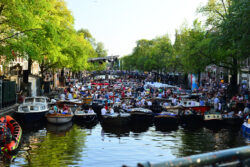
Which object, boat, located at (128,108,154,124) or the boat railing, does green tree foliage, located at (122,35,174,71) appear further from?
the boat railing

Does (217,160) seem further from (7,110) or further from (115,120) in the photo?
(7,110)

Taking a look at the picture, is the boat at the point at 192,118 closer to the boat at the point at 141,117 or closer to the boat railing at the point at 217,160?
the boat at the point at 141,117

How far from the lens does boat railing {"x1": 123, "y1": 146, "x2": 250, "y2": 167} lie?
474 cm

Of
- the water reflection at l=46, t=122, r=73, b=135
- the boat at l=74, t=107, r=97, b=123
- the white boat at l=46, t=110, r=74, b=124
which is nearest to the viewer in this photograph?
the water reflection at l=46, t=122, r=73, b=135

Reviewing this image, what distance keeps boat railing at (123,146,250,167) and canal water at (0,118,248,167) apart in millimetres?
12297

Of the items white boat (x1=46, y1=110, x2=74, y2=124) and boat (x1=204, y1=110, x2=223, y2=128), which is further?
white boat (x1=46, y1=110, x2=74, y2=124)

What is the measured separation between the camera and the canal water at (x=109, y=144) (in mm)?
18016

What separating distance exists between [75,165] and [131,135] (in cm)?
993

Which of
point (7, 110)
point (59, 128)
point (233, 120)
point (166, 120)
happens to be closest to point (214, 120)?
point (233, 120)

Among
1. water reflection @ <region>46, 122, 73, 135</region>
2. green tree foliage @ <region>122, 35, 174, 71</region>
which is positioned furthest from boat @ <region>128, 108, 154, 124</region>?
green tree foliage @ <region>122, 35, 174, 71</region>

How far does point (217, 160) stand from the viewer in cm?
501

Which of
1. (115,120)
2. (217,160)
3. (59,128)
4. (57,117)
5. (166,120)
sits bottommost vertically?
(59,128)

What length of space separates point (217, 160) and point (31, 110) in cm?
2767

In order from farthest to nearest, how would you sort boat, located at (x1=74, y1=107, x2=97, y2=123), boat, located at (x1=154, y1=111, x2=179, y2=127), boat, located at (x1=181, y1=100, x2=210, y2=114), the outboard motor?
1. boat, located at (x1=181, y1=100, x2=210, y2=114)
2. boat, located at (x1=74, y1=107, x2=97, y2=123)
3. boat, located at (x1=154, y1=111, x2=179, y2=127)
4. the outboard motor
